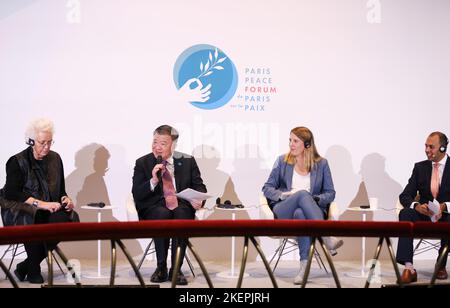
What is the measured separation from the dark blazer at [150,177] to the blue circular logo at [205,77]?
96 cm

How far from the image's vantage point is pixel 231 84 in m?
6.54

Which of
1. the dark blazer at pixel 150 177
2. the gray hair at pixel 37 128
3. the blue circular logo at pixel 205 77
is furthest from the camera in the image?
the blue circular logo at pixel 205 77

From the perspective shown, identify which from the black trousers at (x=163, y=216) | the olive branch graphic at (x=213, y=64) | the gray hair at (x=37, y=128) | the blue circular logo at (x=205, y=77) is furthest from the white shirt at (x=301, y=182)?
the gray hair at (x=37, y=128)

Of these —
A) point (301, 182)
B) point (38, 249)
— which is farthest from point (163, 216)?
point (301, 182)

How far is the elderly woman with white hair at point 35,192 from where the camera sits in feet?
16.4

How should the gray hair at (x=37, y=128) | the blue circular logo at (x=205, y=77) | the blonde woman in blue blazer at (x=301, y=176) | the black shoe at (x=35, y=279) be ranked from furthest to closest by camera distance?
1. the blue circular logo at (x=205, y=77)
2. the blonde woman in blue blazer at (x=301, y=176)
3. the gray hair at (x=37, y=128)
4. the black shoe at (x=35, y=279)

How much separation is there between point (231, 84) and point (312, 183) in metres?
1.59

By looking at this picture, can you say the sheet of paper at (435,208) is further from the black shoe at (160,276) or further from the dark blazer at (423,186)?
the black shoe at (160,276)

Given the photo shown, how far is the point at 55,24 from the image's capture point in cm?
637

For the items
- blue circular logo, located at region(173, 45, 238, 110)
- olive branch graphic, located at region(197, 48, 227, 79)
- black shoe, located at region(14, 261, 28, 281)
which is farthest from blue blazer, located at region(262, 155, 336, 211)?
black shoe, located at region(14, 261, 28, 281)

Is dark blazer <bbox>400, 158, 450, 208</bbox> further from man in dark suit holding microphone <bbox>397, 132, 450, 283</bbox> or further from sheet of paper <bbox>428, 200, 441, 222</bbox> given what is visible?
sheet of paper <bbox>428, 200, 441, 222</bbox>

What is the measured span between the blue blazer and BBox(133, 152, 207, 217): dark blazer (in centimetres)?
65

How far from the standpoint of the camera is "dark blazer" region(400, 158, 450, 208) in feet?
18.3

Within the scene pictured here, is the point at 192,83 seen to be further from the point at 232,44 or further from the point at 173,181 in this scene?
the point at 173,181
